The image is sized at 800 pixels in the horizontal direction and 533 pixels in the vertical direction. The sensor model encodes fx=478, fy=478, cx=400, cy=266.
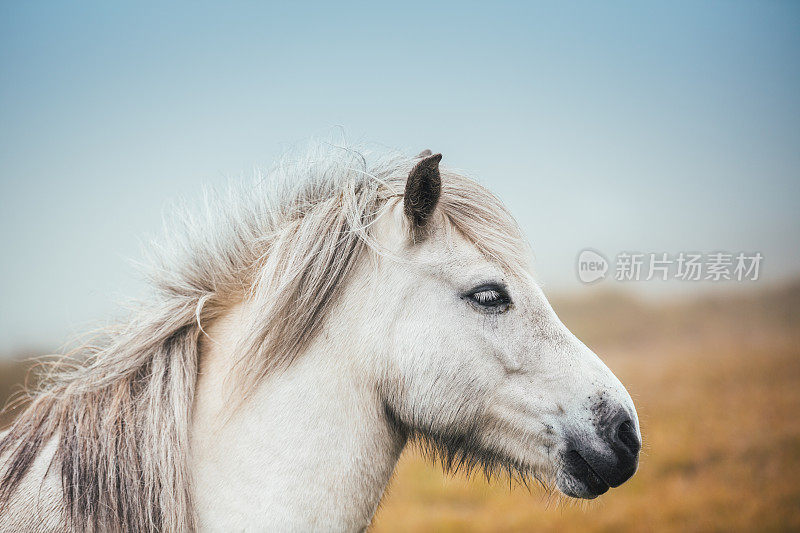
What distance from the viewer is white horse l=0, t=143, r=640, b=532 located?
65.2 inches

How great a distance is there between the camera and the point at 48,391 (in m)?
1.91

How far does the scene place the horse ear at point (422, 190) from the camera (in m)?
1.72

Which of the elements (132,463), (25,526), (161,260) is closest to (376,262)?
(161,260)

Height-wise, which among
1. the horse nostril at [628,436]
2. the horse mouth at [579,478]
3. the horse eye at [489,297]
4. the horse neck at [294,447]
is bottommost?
the horse mouth at [579,478]

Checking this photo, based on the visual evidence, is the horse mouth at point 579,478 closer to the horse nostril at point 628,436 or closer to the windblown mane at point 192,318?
the horse nostril at point 628,436

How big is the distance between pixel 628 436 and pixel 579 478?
256mm

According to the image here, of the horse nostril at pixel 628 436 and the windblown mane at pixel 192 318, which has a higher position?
the windblown mane at pixel 192 318

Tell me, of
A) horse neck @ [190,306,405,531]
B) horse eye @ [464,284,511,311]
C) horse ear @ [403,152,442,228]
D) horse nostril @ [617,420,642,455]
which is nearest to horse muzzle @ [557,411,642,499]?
horse nostril @ [617,420,642,455]

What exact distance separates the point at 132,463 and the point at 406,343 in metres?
1.04

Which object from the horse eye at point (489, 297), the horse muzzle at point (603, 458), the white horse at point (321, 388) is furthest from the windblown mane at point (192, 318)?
the horse muzzle at point (603, 458)

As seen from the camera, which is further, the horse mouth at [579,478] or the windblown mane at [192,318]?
the horse mouth at [579,478]

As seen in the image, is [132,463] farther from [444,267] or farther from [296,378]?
[444,267]

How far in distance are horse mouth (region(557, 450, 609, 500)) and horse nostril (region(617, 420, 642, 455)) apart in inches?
6.3

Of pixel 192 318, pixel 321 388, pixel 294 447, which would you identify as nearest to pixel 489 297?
pixel 321 388
